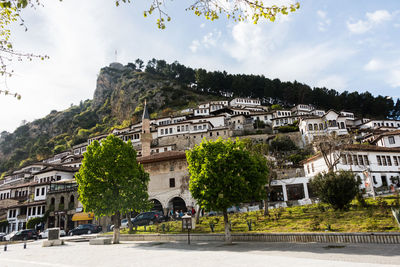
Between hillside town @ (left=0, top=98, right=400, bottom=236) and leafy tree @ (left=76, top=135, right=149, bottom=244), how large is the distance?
10.9 ft

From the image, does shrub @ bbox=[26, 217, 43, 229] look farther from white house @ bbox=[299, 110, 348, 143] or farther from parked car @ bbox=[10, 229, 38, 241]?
white house @ bbox=[299, 110, 348, 143]

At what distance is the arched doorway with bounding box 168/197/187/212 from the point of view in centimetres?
3488

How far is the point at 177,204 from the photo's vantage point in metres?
35.2

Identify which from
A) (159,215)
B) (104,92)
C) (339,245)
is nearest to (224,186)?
(339,245)

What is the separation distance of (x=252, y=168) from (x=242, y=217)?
8017 millimetres

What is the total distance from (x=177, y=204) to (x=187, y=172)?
463 centimetres

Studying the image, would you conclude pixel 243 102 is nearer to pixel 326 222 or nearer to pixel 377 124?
pixel 377 124

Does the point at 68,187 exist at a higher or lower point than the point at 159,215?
higher

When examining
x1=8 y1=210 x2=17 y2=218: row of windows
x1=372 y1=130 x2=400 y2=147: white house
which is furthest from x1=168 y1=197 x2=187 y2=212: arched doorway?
x1=372 y1=130 x2=400 y2=147: white house

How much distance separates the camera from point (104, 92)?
143375 mm

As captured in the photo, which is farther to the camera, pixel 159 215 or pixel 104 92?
pixel 104 92

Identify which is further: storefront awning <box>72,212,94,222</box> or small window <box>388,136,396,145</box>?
small window <box>388,136,396,145</box>

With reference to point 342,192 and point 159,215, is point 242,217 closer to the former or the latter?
point 342,192

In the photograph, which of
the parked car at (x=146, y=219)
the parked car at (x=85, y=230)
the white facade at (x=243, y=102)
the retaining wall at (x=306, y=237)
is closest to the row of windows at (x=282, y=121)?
the white facade at (x=243, y=102)
